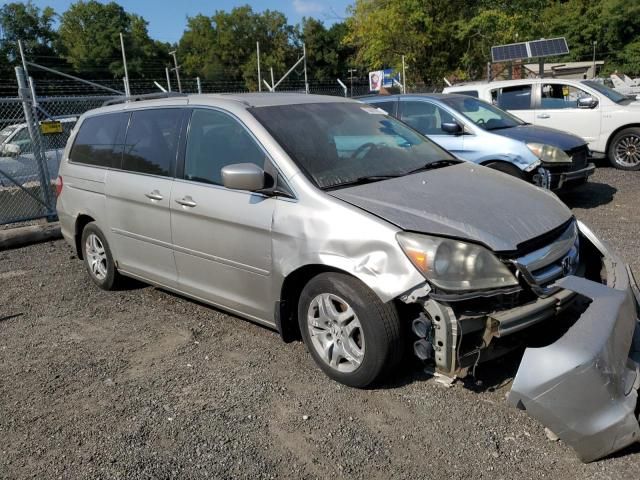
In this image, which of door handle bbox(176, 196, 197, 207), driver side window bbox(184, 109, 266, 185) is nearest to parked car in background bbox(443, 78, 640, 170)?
driver side window bbox(184, 109, 266, 185)

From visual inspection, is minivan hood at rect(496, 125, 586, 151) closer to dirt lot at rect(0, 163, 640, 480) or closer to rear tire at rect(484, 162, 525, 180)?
rear tire at rect(484, 162, 525, 180)

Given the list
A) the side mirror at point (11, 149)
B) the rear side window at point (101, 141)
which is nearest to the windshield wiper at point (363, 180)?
the rear side window at point (101, 141)

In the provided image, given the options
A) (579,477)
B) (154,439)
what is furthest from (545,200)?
(154,439)

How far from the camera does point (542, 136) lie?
7848 mm

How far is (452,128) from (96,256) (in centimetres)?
491

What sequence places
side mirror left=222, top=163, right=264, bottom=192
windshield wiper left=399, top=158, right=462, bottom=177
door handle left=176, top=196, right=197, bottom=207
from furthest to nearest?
1. door handle left=176, top=196, right=197, bottom=207
2. windshield wiper left=399, top=158, right=462, bottom=177
3. side mirror left=222, top=163, right=264, bottom=192

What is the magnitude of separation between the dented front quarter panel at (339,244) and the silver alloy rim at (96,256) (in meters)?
2.52

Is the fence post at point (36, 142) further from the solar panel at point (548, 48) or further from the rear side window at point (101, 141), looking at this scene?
the solar panel at point (548, 48)

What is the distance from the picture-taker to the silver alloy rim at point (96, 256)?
5344mm

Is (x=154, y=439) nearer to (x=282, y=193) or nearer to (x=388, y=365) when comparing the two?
(x=388, y=365)

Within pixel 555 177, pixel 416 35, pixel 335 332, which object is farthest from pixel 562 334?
pixel 416 35

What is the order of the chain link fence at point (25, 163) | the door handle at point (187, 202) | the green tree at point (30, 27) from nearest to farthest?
the door handle at point (187, 202) < the chain link fence at point (25, 163) < the green tree at point (30, 27)

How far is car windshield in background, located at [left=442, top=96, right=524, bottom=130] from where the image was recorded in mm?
8039

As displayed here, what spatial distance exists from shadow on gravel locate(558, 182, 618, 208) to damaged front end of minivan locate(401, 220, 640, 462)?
5014 millimetres
